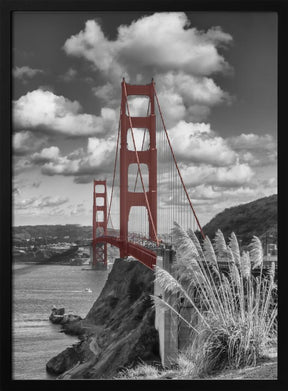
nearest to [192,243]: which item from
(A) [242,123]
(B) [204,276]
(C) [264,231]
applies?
(B) [204,276]

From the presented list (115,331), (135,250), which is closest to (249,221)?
(135,250)

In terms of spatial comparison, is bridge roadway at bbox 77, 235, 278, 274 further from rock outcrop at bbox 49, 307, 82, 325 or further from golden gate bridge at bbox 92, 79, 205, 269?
rock outcrop at bbox 49, 307, 82, 325

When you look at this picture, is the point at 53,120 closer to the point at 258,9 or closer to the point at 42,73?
the point at 42,73

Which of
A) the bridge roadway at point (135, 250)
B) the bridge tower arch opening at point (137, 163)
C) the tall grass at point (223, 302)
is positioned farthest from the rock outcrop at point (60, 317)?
the bridge tower arch opening at point (137, 163)

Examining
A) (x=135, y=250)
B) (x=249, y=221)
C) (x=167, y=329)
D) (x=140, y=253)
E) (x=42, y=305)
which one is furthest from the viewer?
(x=135, y=250)

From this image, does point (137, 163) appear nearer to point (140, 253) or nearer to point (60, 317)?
point (140, 253)

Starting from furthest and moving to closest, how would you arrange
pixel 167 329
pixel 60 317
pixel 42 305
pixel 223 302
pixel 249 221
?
1. pixel 60 317
2. pixel 42 305
3. pixel 249 221
4. pixel 167 329
5. pixel 223 302

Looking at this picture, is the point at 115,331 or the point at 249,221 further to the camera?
the point at 115,331
